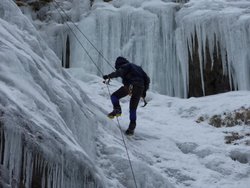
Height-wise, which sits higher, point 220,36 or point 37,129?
point 37,129

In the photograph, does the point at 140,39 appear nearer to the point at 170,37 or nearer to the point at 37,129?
the point at 170,37

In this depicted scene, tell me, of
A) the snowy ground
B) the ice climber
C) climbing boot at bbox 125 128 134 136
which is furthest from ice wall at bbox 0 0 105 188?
the ice climber

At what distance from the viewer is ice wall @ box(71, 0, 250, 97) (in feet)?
56.4

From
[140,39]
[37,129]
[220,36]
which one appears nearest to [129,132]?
[37,129]

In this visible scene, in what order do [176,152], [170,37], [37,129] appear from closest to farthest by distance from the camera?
[37,129]
[176,152]
[170,37]

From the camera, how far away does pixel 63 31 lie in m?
19.5

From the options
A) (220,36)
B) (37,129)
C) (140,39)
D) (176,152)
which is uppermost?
(37,129)

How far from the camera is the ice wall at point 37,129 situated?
4746 mm

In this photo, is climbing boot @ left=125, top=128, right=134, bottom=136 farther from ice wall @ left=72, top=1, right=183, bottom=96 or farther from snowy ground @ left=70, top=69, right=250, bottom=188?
ice wall @ left=72, top=1, right=183, bottom=96

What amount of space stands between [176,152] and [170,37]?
378 inches

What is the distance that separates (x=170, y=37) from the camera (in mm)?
18219

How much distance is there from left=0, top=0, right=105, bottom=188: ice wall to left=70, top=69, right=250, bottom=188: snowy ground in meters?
0.43

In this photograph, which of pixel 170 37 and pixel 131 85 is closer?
pixel 131 85

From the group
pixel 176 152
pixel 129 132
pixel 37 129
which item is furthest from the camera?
pixel 176 152
